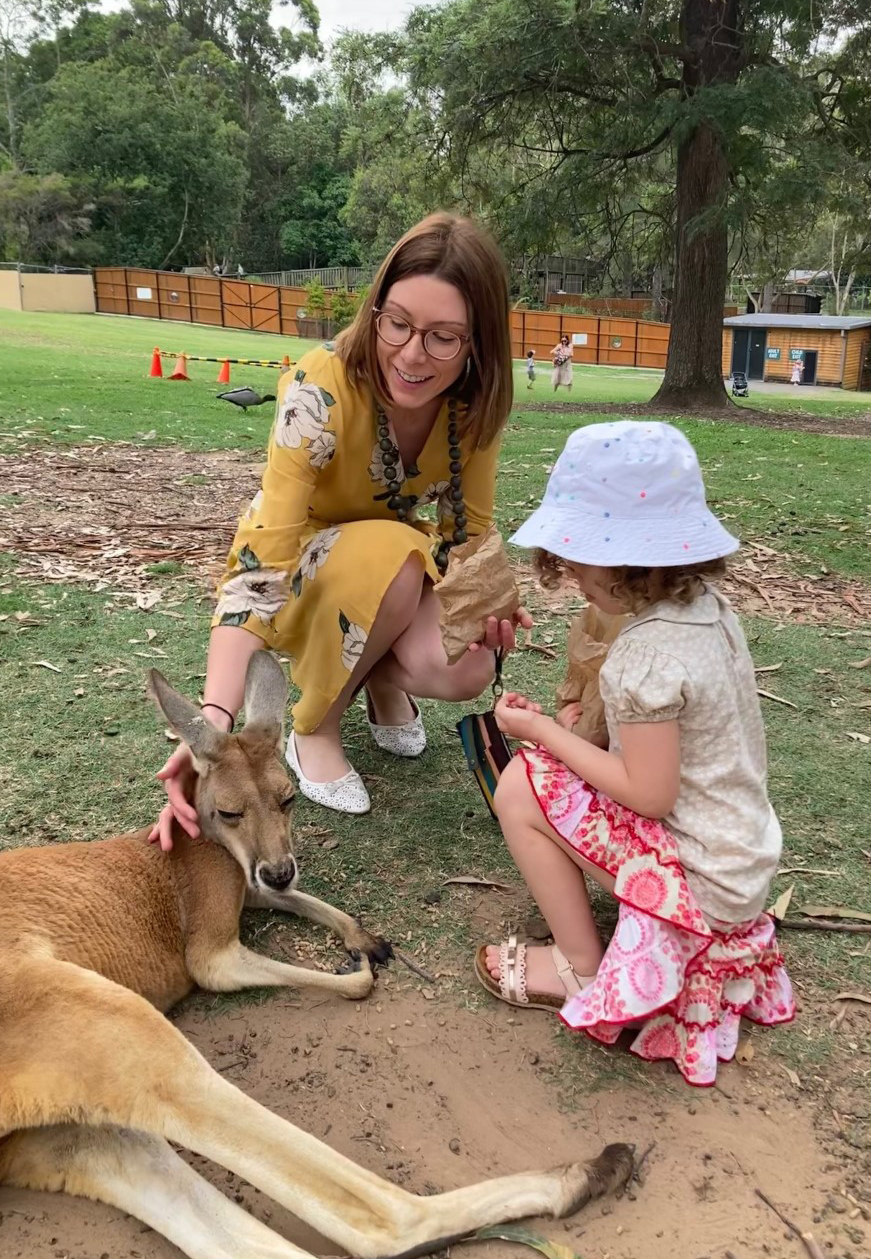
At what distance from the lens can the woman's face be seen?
7.85ft

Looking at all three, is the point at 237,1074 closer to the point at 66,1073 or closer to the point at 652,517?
the point at 66,1073

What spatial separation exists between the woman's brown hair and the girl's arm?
1.12m

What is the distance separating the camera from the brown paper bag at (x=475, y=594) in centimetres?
223

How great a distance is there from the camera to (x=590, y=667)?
214 centimetres

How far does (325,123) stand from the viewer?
173ft

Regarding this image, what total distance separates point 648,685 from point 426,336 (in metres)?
1.15

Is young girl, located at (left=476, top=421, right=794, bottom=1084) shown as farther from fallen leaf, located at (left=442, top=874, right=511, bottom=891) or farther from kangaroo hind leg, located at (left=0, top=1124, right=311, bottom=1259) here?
kangaroo hind leg, located at (left=0, top=1124, right=311, bottom=1259)

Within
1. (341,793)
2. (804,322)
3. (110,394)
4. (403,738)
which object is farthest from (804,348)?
(341,793)

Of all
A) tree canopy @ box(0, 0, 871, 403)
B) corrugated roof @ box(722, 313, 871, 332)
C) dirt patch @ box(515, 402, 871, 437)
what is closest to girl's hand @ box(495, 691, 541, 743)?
dirt patch @ box(515, 402, 871, 437)

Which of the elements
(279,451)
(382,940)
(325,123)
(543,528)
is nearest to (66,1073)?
(382,940)

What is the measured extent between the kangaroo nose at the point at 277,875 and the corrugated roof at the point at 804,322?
91.9 ft

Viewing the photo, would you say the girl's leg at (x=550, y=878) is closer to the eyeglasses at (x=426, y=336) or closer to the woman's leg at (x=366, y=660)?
the woman's leg at (x=366, y=660)

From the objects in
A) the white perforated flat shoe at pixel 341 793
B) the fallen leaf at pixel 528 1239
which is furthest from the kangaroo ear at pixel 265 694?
the fallen leaf at pixel 528 1239

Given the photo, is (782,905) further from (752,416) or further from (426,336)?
(752,416)
